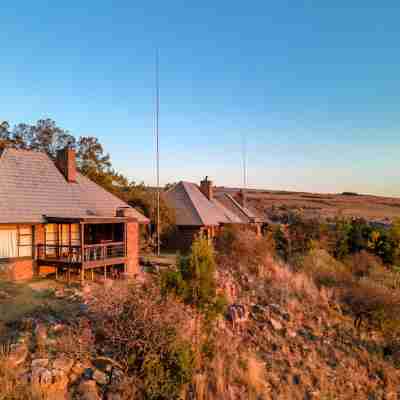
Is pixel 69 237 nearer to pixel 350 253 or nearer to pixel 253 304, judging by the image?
pixel 253 304

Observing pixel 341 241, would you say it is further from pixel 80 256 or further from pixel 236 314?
pixel 80 256

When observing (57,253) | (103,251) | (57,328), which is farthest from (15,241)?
(57,328)

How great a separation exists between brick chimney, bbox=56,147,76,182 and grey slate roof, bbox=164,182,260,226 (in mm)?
8320

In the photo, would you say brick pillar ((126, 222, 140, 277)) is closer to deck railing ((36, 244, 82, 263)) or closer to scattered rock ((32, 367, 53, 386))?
deck railing ((36, 244, 82, 263))

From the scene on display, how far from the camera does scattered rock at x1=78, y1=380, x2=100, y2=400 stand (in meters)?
7.28

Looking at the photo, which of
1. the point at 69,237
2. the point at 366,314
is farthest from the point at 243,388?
the point at 69,237

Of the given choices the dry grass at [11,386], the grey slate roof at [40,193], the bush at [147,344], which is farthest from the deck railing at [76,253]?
the dry grass at [11,386]

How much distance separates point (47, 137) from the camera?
97.0ft

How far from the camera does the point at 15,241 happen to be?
15.2 m

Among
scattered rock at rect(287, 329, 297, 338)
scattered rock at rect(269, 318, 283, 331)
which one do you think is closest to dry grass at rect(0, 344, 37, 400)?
scattered rock at rect(269, 318, 283, 331)

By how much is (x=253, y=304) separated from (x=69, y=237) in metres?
9.22

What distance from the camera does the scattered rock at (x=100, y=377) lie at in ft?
25.6

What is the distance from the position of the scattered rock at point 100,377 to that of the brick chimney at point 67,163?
13.0 meters

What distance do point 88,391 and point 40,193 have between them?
11.7 meters
